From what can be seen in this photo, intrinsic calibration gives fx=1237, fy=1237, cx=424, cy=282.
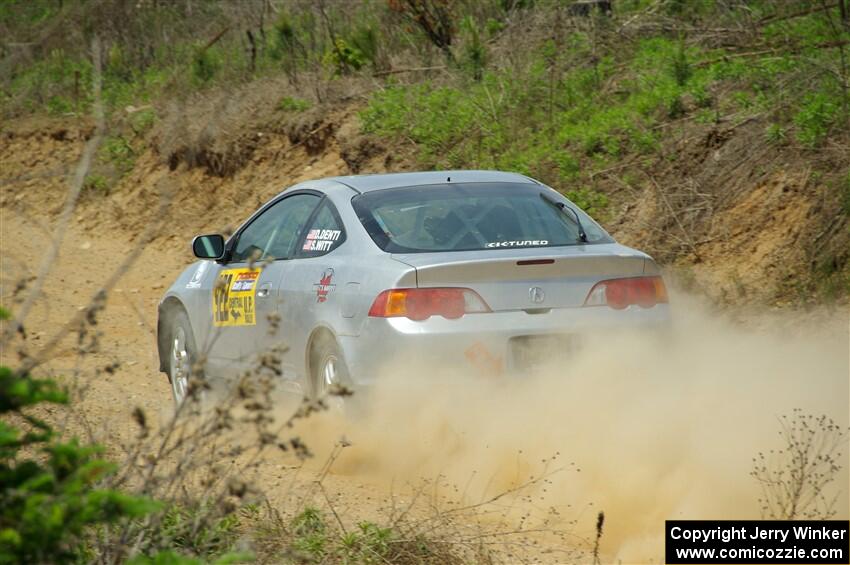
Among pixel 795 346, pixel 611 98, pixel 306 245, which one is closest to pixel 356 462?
pixel 306 245

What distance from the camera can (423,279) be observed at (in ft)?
21.5

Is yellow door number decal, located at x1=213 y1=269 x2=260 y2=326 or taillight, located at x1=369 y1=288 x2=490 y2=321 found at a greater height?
yellow door number decal, located at x1=213 y1=269 x2=260 y2=326

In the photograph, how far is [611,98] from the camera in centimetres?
1385

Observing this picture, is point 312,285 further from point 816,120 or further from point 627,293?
point 816,120

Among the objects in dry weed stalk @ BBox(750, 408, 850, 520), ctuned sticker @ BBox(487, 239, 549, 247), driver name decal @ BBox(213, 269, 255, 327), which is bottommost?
dry weed stalk @ BBox(750, 408, 850, 520)

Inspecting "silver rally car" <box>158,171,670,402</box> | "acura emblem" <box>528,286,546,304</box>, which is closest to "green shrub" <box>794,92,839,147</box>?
"silver rally car" <box>158,171,670,402</box>

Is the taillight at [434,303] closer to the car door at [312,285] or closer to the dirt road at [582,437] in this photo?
the dirt road at [582,437]

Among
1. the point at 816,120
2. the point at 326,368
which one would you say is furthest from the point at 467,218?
the point at 816,120

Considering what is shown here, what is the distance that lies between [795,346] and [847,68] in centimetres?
363

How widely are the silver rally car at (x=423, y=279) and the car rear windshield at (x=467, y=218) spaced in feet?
0.04

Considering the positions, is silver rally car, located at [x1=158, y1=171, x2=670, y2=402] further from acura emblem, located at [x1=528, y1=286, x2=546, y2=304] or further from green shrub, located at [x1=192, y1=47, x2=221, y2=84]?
green shrub, located at [x1=192, y1=47, x2=221, y2=84]

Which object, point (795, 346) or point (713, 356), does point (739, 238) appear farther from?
point (713, 356)

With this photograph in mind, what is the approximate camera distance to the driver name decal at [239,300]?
809cm

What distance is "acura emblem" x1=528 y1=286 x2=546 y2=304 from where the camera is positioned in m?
6.54
